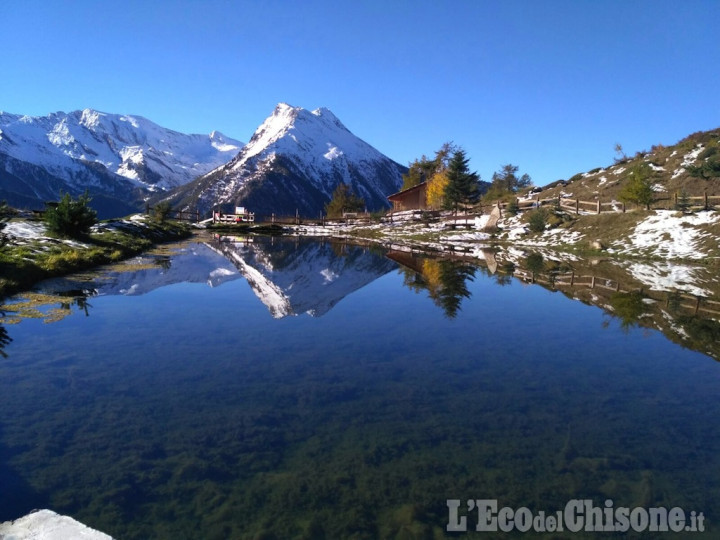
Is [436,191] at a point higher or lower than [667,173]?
higher

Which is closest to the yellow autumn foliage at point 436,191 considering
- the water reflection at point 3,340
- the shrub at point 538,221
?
the shrub at point 538,221

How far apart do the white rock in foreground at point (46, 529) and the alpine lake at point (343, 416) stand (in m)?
0.25

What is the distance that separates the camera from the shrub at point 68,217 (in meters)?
26.4

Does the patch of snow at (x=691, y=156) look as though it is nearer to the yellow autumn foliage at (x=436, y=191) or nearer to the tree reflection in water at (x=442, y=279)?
the yellow autumn foliage at (x=436, y=191)

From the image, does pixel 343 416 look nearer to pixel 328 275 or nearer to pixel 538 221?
pixel 328 275

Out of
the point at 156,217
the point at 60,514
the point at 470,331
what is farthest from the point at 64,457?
the point at 156,217

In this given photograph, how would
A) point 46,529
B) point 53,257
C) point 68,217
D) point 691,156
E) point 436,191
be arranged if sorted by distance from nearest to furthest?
point 46,529
point 53,257
point 68,217
point 691,156
point 436,191

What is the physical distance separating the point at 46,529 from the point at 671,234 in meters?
42.4

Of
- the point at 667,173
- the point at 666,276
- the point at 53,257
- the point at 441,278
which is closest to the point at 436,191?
the point at 667,173

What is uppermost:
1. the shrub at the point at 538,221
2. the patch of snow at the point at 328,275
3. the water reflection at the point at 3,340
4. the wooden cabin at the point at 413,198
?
the wooden cabin at the point at 413,198

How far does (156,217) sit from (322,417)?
63144 millimetres

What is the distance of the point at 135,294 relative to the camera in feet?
55.5

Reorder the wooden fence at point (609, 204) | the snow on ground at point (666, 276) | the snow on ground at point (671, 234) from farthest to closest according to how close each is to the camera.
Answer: the wooden fence at point (609, 204) < the snow on ground at point (671, 234) < the snow on ground at point (666, 276)

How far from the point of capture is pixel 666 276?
931 inches
